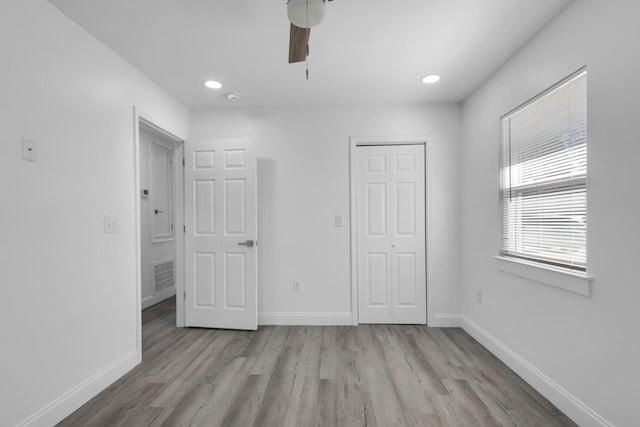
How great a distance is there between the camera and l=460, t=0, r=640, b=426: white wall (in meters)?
1.39

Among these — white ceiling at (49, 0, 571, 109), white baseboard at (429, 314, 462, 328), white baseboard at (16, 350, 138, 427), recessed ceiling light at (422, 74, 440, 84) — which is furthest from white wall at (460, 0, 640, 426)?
white baseboard at (16, 350, 138, 427)

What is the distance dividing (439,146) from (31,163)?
3.40m

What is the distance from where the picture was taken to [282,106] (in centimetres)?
328

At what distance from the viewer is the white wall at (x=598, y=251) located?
139 centimetres

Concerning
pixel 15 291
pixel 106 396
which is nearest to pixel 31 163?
pixel 15 291

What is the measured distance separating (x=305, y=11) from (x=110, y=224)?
1976 millimetres

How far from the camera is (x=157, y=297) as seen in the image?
4109mm

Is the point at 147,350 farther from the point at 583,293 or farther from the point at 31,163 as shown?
the point at 583,293

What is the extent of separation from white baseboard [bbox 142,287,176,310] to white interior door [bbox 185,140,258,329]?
1.12 metres

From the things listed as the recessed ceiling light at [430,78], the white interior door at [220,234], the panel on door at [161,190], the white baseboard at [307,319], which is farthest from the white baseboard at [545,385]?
the panel on door at [161,190]

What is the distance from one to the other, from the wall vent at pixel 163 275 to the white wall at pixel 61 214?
6.26 ft

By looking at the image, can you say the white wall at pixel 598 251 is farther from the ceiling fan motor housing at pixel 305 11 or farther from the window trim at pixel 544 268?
the ceiling fan motor housing at pixel 305 11

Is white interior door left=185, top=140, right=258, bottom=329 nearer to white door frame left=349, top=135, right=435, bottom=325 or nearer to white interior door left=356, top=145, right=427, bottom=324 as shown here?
white door frame left=349, top=135, right=435, bottom=325

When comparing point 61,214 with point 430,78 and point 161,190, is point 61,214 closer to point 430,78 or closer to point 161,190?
point 161,190
